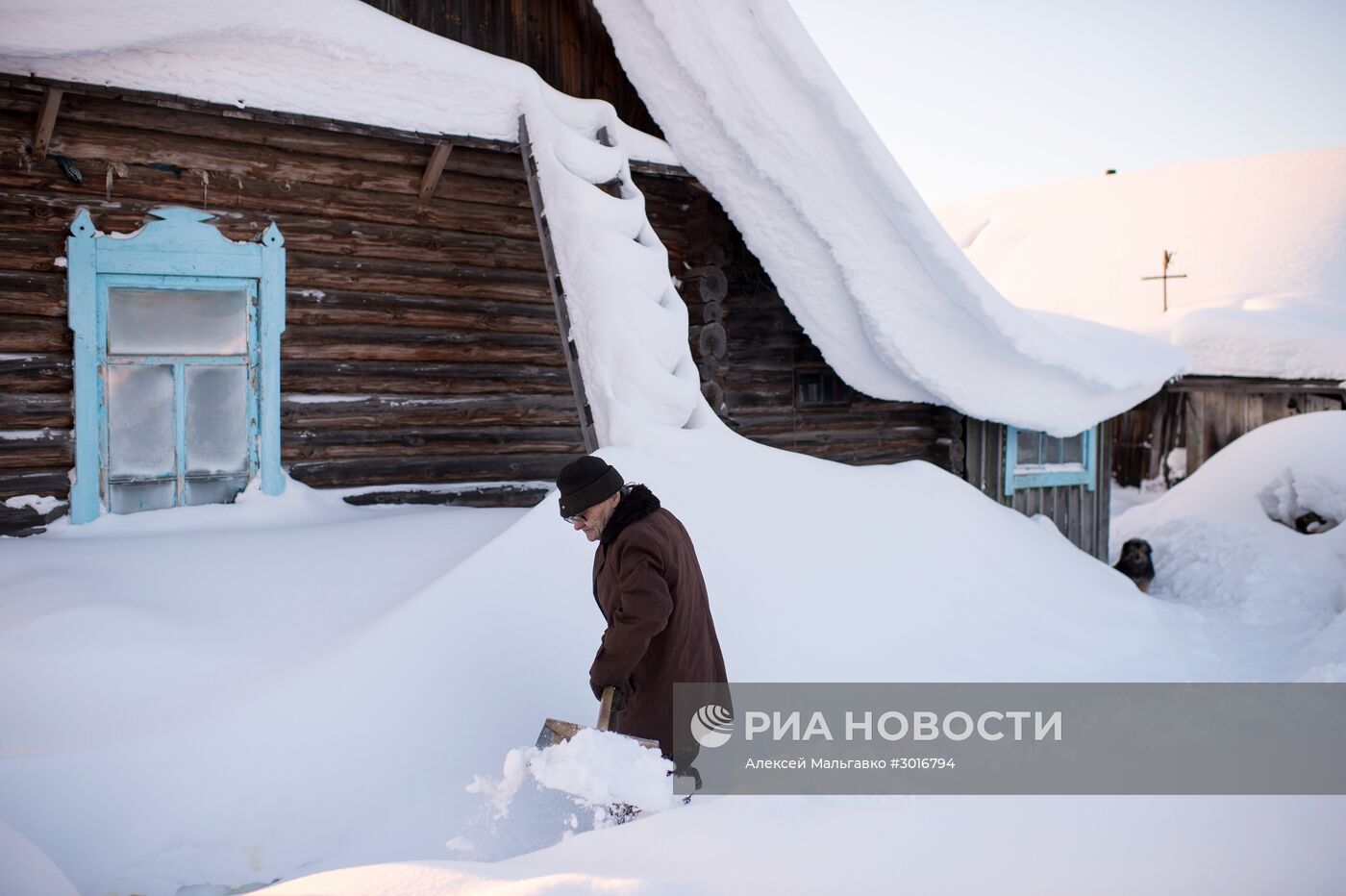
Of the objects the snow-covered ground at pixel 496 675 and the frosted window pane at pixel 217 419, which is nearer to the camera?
the snow-covered ground at pixel 496 675

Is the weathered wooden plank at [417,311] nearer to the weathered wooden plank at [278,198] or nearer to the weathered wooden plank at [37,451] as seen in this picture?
the weathered wooden plank at [278,198]

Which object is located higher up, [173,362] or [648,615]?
[173,362]

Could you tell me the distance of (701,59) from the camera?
679cm

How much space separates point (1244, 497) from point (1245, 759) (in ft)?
25.9

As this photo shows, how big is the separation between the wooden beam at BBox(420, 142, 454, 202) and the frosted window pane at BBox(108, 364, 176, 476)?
2148mm

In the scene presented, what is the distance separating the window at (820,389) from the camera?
27.9 ft

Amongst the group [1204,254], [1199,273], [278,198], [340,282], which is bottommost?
[340,282]

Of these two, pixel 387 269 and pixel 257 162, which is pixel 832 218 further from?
pixel 257 162

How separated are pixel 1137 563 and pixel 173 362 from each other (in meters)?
9.42

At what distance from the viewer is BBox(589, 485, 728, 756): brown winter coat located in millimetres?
2953

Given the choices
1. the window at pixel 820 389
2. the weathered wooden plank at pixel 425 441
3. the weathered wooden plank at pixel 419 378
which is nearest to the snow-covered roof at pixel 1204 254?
the window at pixel 820 389

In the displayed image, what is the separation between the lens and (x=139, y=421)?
576 cm

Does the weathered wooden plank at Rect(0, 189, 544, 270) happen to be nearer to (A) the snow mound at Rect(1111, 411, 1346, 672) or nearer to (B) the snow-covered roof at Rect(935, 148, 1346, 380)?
(A) the snow mound at Rect(1111, 411, 1346, 672)

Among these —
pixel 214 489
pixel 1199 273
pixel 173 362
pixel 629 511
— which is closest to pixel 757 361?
pixel 214 489
